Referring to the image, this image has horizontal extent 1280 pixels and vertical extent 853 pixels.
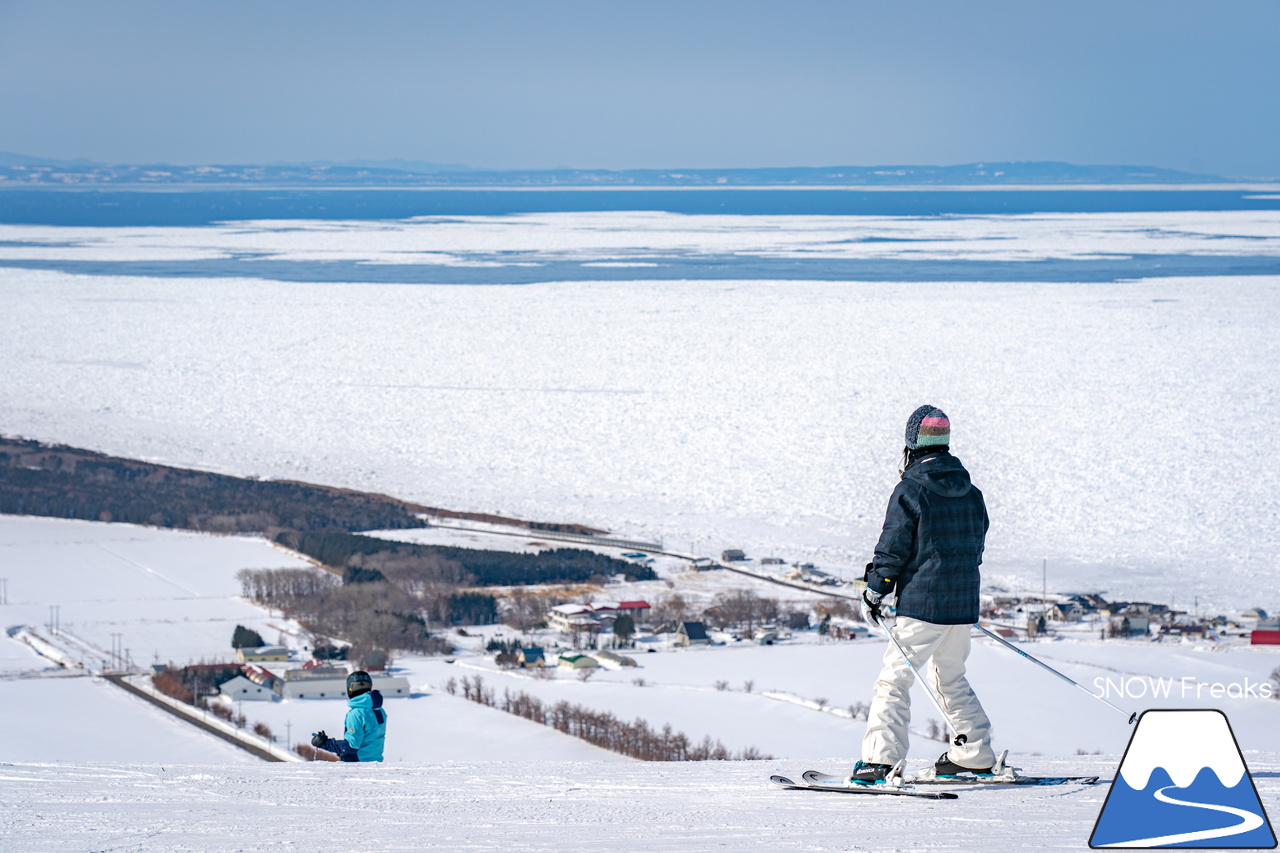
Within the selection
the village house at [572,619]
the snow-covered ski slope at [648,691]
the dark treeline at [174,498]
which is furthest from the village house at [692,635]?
the dark treeline at [174,498]

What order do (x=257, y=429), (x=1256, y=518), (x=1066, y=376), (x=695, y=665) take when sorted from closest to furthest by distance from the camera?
(x=695, y=665) → (x=1256, y=518) → (x=257, y=429) → (x=1066, y=376)

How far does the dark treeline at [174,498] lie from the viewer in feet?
52.1

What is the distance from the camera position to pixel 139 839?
8.75ft

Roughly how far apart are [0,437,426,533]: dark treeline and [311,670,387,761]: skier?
38.9ft

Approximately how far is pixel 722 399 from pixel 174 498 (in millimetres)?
8406

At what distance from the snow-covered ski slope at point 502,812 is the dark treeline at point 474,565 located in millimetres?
10213

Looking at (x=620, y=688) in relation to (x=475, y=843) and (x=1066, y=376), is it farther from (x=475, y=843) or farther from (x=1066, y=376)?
(x=1066, y=376)

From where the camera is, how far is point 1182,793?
254 centimetres

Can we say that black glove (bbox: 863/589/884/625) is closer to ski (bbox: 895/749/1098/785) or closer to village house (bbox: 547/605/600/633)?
ski (bbox: 895/749/1098/785)

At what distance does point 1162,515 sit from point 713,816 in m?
12.4

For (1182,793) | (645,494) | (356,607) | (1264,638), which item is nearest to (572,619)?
(356,607)

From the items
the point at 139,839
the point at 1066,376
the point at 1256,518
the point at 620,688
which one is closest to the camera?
the point at 139,839

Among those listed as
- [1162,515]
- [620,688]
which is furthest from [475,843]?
[1162,515]

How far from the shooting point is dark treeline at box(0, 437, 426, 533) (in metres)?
15.9
